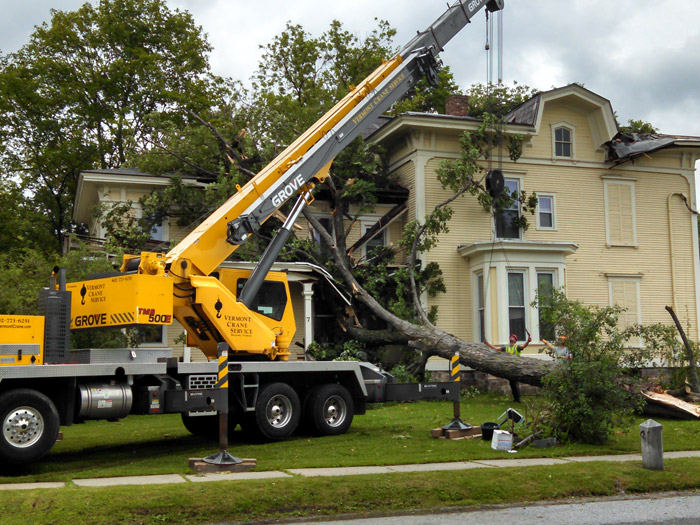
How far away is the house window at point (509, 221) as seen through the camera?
25734mm

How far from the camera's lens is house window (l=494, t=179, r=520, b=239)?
25.7 meters

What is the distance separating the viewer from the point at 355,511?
27.6 feet

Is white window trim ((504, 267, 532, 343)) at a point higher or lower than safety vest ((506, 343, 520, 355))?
higher

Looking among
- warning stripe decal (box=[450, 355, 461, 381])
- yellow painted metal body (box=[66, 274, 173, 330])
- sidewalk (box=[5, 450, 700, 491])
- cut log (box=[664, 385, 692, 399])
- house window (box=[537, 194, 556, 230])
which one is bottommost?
sidewalk (box=[5, 450, 700, 491])

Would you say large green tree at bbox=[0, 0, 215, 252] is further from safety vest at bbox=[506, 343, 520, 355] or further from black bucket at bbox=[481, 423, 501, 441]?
black bucket at bbox=[481, 423, 501, 441]

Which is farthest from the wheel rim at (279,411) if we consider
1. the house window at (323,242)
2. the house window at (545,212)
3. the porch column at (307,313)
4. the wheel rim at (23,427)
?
the house window at (545,212)

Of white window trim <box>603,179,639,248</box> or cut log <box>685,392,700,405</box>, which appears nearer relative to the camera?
cut log <box>685,392,700,405</box>

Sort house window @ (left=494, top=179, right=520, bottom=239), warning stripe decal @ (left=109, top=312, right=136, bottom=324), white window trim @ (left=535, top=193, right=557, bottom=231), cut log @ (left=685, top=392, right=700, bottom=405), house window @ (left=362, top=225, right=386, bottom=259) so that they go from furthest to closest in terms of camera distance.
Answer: white window trim @ (left=535, top=193, right=557, bottom=231)
house window @ (left=362, top=225, right=386, bottom=259)
house window @ (left=494, top=179, right=520, bottom=239)
cut log @ (left=685, top=392, right=700, bottom=405)
warning stripe decal @ (left=109, top=312, right=136, bottom=324)

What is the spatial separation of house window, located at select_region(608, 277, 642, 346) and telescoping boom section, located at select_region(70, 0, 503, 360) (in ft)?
44.2

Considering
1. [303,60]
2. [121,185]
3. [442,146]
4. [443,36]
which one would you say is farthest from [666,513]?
[303,60]

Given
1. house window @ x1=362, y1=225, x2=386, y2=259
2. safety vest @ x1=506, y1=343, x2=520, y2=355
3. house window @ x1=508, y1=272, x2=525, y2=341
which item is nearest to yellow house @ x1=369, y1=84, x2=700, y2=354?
house window @ x1=508, y1=272, x2=525, y2=341

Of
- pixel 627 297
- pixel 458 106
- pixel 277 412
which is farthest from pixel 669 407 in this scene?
pixel 458 106

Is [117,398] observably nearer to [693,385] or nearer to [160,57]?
[693,385]

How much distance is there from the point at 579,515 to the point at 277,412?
6.25 meters
